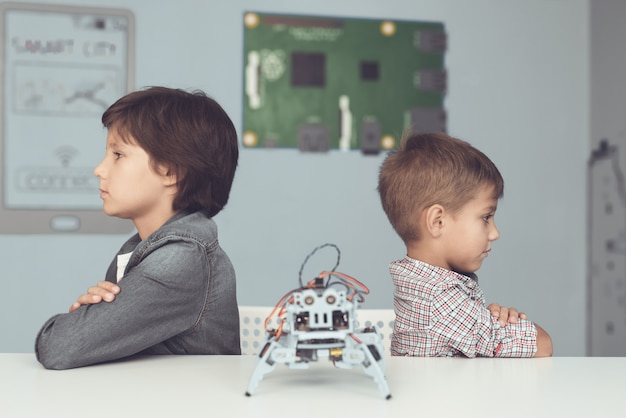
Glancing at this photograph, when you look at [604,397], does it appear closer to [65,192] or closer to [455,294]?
[455,294]

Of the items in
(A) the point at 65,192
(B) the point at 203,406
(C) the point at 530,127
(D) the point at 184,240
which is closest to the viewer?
(B) the point at 203,406

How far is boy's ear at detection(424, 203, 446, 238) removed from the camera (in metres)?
1.26

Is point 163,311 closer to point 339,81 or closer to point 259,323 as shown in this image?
point 259,323

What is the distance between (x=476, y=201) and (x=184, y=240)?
0.52 meters

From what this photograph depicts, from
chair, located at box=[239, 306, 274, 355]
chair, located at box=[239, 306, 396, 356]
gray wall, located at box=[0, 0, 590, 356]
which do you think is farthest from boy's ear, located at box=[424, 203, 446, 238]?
gray wall, located at box=[0, 0, 590, 356]

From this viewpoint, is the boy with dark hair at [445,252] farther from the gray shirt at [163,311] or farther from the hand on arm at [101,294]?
the hand on arm at [101,294]

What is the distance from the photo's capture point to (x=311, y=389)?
2.52 feet

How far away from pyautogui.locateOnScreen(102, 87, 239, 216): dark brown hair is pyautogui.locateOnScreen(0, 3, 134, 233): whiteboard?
1.55 metres

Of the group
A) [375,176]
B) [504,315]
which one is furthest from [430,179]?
[375,176]

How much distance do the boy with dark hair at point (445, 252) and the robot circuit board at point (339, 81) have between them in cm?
155

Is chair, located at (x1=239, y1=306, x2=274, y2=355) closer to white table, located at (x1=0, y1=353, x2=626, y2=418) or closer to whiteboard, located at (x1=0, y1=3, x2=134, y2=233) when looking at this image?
white table, located at (x1=0, y1=353, x2=626, y2=418)

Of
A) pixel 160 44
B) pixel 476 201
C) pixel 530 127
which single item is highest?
pixel 160 44

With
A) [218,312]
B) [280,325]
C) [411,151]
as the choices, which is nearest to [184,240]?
[218,312]

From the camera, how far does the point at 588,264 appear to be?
10.0 ft
